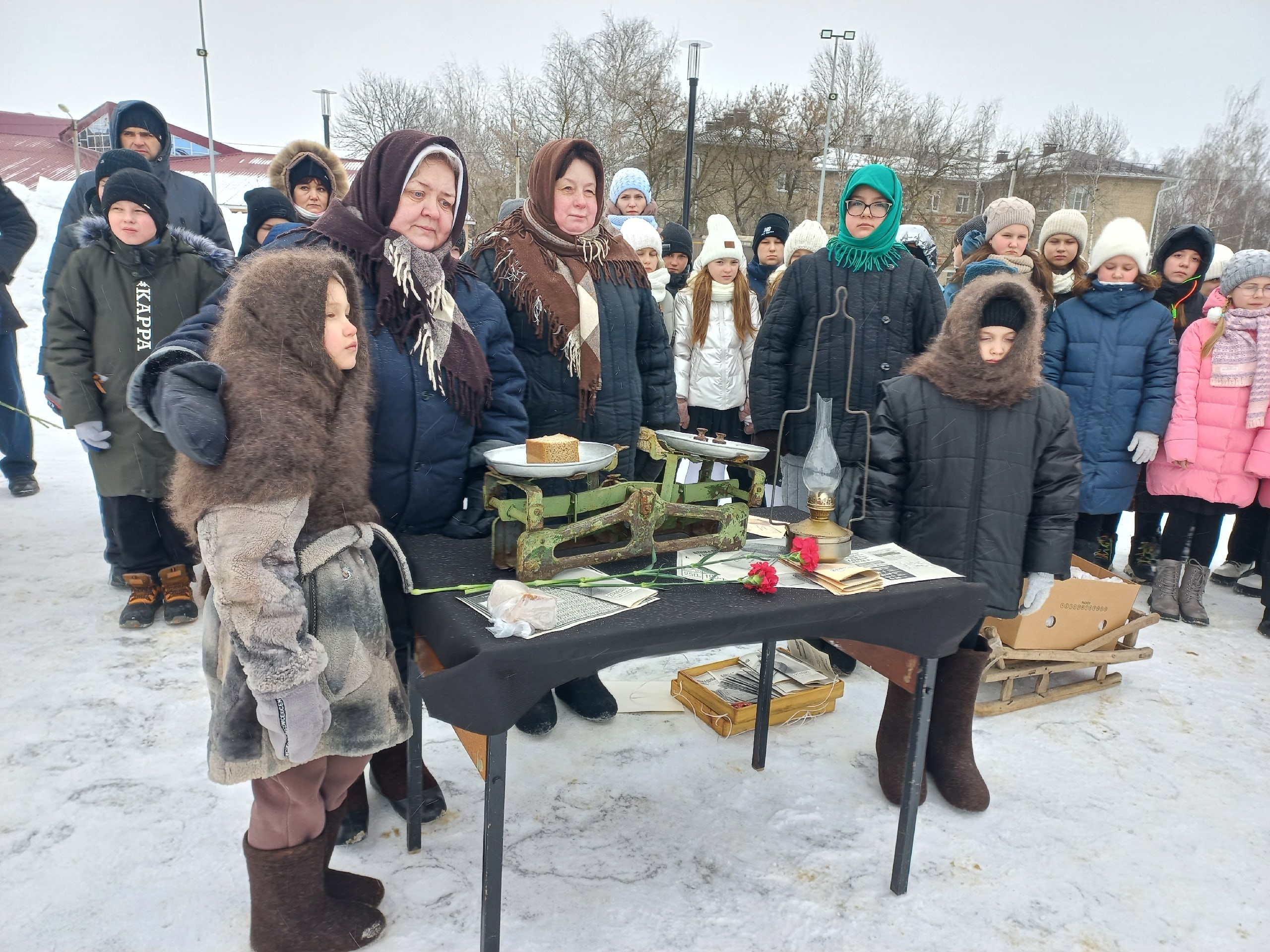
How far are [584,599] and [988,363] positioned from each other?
1.56 m

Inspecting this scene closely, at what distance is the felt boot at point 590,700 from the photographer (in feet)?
9.96

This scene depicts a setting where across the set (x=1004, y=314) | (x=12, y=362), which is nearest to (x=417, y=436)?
(x=1004, y=314)

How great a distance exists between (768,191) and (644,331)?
24.0 metres

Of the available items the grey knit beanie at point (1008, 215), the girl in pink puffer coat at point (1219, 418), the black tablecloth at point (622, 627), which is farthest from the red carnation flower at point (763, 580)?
the girl in pink puffer coat at point (1219, 418)

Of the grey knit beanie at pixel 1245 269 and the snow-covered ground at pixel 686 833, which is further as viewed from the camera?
the grey knit beanie at pixel 1245 269

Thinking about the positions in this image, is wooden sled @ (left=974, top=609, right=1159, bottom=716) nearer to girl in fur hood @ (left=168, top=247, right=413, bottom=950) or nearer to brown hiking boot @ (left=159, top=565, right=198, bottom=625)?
girl in fur hood @ (left=168, top=247, right=413, bottom=950)

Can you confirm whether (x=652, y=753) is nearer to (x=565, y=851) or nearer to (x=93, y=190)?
(x=565, y=851)

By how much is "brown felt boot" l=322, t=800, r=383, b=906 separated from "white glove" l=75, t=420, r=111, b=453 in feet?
8.09

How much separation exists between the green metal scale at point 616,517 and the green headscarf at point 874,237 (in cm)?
167

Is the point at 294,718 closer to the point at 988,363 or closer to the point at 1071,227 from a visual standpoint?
the point at 988,363

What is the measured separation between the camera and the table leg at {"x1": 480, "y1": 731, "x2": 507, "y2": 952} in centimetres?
161

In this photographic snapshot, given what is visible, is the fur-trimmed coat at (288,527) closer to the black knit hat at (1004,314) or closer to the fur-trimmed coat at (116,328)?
the black knit hat at (1004,314)

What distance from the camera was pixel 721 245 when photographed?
4.79 m

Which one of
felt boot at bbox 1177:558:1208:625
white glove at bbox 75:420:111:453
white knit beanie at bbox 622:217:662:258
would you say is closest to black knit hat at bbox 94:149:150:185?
white glove at bbox 75:420:111:453
